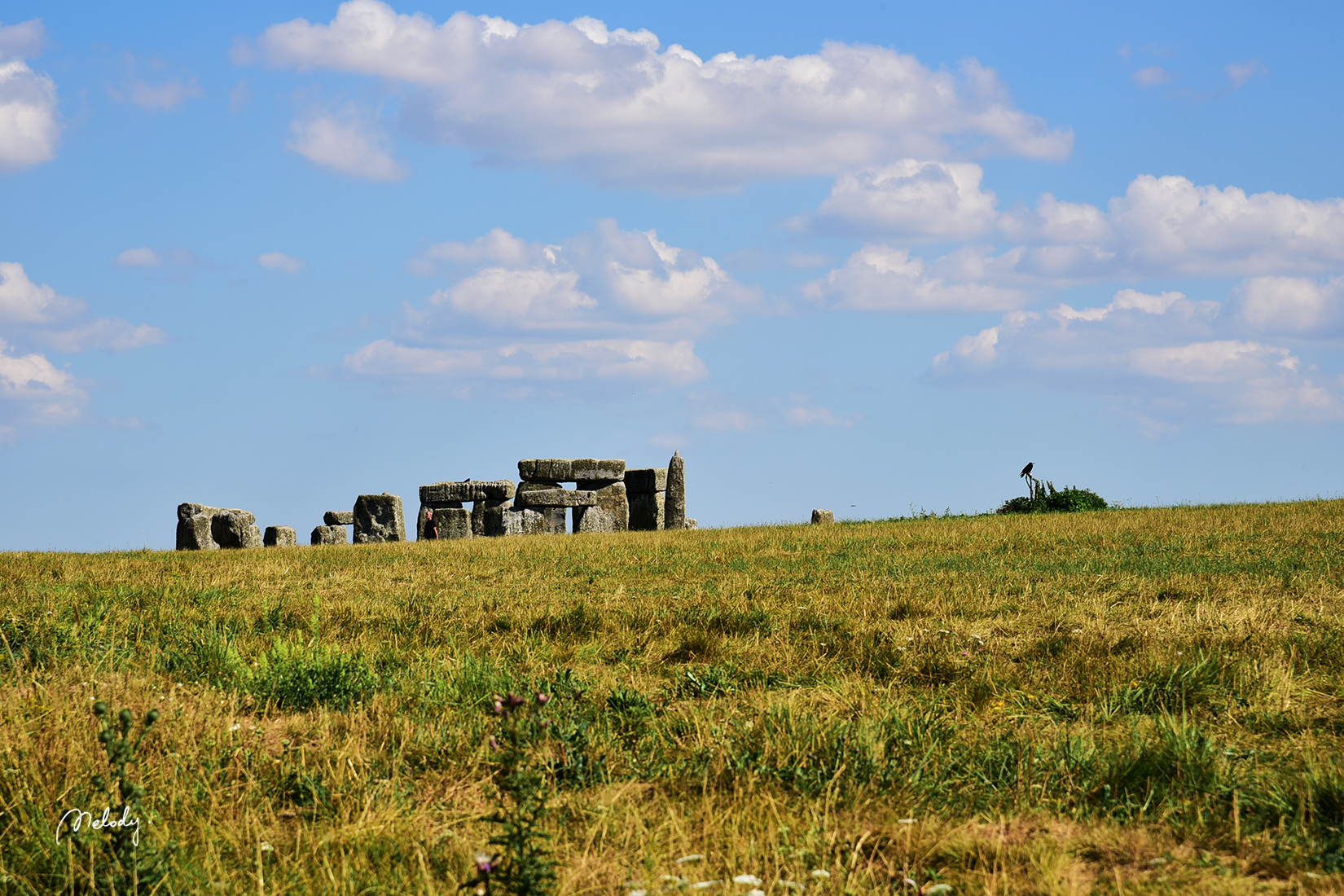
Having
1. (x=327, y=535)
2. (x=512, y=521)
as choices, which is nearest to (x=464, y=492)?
(x=512, y=521)

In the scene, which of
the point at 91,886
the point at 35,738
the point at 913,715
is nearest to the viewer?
the point at 91,886

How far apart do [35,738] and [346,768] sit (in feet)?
4.90

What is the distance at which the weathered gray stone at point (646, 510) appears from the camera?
2481 cm

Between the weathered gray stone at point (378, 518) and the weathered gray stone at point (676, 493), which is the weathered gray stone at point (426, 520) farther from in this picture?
the weathered gray stone at point (676, 493)

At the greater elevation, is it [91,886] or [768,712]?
[768,712]

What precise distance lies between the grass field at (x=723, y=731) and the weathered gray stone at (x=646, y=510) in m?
15.2

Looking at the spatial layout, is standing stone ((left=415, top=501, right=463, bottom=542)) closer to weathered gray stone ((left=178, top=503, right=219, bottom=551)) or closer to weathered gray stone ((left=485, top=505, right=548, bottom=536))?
weathered gray stone ((left=485, top=505, right=548, bottom=536))

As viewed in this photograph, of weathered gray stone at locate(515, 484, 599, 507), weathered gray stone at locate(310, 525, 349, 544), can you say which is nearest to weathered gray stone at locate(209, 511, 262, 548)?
weathered gray stone at locate(310, 525, 349, 544)

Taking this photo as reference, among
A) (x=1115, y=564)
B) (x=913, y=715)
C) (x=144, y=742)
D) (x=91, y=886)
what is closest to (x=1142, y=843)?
(x=913, y=715)

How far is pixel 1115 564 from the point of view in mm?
10938

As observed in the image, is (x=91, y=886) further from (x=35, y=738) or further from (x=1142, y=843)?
(x=1142, y=843)

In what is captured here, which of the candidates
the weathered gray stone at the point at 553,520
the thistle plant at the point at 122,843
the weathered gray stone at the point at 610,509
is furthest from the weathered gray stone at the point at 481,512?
the thistle plant at the point at 122,843

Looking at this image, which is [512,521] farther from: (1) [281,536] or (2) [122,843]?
(2) [122,843]

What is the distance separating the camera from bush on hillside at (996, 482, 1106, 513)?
78.7 ft
